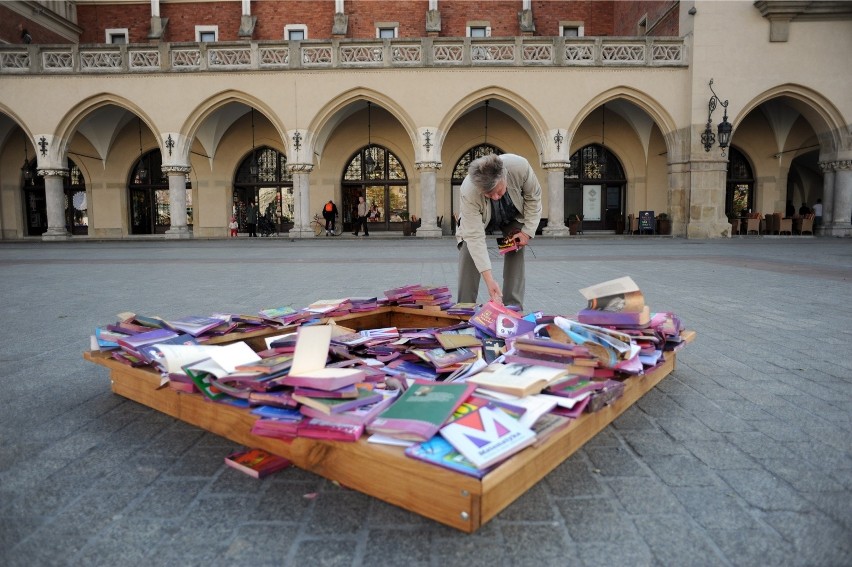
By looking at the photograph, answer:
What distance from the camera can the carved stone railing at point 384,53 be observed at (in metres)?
19.9

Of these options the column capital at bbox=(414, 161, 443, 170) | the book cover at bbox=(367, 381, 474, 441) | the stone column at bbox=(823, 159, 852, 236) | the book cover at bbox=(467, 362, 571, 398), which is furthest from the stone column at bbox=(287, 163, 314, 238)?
the book cover at bbox=(367, 381, 474, 441)

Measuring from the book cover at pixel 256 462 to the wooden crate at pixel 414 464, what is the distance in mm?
35

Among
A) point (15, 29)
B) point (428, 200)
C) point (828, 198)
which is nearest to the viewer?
point (428, 200)

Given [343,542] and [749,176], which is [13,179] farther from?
[749,176]

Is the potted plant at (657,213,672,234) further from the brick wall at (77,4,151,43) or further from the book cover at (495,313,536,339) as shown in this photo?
the brick wall at (77,4,151,43)

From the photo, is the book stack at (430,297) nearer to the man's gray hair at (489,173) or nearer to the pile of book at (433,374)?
the pile of book at (433,374)

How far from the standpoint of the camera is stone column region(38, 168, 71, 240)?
835 inches

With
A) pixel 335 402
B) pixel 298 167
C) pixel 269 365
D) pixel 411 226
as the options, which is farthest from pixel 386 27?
pixel 335 402

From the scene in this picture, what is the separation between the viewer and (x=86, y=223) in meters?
26.4

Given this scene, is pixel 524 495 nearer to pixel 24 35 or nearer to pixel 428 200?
pixel 428 200

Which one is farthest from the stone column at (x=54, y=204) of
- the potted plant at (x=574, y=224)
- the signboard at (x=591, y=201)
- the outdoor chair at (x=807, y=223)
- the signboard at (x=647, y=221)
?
the outdoor chair at (x=807, y=223)

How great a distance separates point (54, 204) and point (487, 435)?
24275mm

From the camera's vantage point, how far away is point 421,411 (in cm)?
213

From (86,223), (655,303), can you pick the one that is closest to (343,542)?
(655,303)
